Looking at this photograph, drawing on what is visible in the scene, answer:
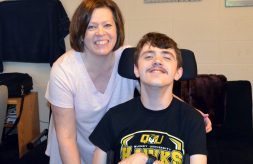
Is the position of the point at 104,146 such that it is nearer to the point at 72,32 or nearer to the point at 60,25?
the point at 72,32

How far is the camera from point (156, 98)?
1289mm

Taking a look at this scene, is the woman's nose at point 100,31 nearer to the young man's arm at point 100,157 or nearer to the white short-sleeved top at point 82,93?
the white short-sleeved top at point 82,93

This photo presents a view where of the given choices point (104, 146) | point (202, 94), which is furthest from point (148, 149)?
point (202, 94)

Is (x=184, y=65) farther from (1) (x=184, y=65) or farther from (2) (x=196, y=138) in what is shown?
(2) (x=196, y=138)

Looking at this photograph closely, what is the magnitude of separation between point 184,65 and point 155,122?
0.94ft

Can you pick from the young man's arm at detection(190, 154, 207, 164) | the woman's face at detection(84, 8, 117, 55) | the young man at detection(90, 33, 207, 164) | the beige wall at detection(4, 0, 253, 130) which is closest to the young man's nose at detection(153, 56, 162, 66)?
the young man at detection(90, 33, 207, 164)

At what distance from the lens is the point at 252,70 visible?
8.62 feet

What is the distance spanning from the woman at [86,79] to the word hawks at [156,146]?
29 centimetres

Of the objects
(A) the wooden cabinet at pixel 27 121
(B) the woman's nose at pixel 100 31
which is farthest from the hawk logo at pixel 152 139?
(A) the wooden cabinet at pixel 27 121

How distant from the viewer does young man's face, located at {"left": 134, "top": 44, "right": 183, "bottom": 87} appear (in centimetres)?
123

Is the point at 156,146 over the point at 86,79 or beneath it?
beneath

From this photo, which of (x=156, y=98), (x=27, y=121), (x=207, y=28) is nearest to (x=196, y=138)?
(x=156, y=98)

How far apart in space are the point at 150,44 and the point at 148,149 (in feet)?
1.37

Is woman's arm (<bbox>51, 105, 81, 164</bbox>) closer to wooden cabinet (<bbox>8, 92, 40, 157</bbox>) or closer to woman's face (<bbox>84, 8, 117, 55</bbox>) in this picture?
woman's face (<bbox>84, 8, 117, 55</bbox>)
